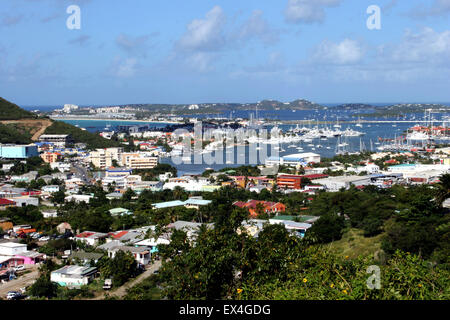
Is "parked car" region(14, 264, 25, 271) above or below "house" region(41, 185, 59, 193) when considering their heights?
below

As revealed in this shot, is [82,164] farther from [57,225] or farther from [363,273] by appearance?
[363,273]

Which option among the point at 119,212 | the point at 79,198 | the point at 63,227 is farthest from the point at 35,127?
the point at 63,227

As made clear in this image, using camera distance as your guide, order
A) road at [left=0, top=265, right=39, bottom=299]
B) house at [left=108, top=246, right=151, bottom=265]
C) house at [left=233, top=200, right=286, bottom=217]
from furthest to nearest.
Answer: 1. house at [left=233, top=200, right=286, bottom=217]
2. house at [left=108, top=246, right=151, bottom=265]
3. road at [left=0, top=265, right=39, bottom=299]

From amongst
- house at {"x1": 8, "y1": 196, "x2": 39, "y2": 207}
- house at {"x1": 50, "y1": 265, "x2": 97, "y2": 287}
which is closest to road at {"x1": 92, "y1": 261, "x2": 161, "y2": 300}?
house at {"x1": 50, "y1": 265, "x2": 97, "y2": 287}

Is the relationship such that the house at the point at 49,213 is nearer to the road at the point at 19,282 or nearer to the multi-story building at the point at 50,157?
the road at the point at 19,282

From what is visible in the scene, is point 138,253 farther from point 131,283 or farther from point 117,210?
point 117,210

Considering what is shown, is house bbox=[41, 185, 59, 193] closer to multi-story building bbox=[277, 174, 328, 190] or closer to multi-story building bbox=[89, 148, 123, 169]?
multi-story building bbox=[89, 148, 123, 169]
